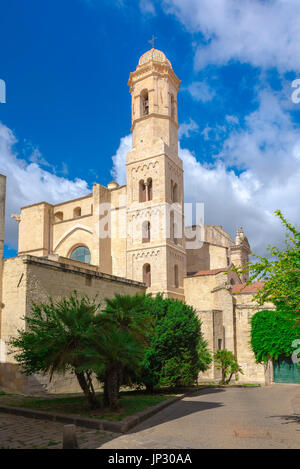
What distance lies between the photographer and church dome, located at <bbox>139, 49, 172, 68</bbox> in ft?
121

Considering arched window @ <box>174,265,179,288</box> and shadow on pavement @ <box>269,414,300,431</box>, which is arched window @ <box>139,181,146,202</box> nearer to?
arched window @ <box>174,265,179,288</box>

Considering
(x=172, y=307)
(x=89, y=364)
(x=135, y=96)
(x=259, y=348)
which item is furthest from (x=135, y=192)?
(x=89, y=364)

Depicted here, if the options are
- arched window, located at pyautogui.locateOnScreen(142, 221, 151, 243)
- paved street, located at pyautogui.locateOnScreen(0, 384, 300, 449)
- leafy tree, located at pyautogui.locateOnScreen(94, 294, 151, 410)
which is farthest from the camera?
arched window, located at pyautogui.locateOnScreen(142, 221, 151, 243)

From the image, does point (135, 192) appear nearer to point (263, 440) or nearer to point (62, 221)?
point (62, 221)

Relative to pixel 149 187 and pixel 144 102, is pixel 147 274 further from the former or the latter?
pixel 144 102

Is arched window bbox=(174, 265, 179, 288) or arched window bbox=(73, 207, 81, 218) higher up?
arched window bbox=(73, 207, 81, 218)

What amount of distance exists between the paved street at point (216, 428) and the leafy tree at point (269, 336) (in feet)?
38.2

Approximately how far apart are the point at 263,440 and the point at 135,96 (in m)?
33.2

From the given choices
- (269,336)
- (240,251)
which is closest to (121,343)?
(269,336)

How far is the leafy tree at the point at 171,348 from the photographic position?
603 inches

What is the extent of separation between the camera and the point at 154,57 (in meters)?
37.0

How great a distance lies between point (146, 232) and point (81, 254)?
261 inches

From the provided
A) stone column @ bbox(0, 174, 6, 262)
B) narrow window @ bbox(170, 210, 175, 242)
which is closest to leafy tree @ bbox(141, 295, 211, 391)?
stone column @ bbox(0, 174, 6, 262)

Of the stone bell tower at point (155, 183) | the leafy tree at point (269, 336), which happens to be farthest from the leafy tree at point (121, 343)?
the stone bell tower at point (155, 183)
